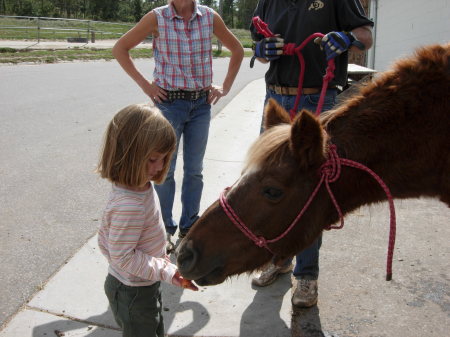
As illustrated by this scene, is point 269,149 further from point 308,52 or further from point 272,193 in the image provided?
point 308,52

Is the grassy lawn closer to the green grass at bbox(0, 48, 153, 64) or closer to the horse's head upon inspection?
the green grass at bbox(0, 48, 153, 64)

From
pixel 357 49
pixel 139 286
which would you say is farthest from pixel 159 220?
pixel 357 49

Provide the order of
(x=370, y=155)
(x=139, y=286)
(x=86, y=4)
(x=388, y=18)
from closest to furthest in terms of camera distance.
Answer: (x=370, y=155)
(x=139, y=286)
(x=388, y=18)
(x=86, y=4)

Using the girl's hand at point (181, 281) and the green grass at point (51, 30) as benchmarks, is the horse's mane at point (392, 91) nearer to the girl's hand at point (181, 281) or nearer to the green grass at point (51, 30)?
the girl's hand at point (181, 281)

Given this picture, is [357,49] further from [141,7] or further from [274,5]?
[141,7]

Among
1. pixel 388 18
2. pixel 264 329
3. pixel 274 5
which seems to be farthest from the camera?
pixel 388 18

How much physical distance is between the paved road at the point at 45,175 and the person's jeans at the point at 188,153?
818 millimetres

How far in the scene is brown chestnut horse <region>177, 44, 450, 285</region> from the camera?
1999 millimetres

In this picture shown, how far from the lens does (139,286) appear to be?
216 centimetres

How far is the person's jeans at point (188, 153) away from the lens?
3598mm

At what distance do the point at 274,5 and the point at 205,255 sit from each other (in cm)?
194

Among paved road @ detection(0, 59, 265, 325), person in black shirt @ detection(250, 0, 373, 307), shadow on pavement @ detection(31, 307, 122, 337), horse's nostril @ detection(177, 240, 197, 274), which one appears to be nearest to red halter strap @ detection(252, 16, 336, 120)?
person in black shirt @ detection(250, 0, 373, 307)

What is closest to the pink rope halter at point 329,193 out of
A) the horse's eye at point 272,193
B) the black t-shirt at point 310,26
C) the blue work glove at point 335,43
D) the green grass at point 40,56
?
the horse's eye at point 272,193

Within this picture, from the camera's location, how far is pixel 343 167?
6.55 ft
